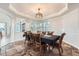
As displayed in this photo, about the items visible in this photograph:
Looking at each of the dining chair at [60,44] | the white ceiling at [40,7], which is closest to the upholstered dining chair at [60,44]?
the dining chair at [60,44]

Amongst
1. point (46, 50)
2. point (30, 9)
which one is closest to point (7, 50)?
point (46, 50)

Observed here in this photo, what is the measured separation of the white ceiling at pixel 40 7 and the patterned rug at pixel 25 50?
0.61 meters

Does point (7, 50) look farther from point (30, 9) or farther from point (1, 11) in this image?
point (30, 9)

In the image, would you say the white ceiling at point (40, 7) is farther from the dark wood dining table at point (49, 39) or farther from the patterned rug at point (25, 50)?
the patterned rug at point (25, 50)

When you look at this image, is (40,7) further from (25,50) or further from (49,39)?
(25,50)

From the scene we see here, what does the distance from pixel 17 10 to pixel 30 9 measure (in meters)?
0.27

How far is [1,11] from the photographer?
2307 millimetres

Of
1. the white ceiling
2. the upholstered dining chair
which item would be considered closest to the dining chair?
the upholstered dining chair

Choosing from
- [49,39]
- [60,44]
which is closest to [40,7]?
[49,39]

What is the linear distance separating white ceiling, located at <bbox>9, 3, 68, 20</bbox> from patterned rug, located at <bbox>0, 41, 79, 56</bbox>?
606 mm

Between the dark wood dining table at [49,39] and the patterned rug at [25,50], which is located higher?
the dark wood dining table at [49,39]

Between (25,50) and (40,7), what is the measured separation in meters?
0.91

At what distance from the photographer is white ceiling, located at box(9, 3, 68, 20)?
2322 millimetres

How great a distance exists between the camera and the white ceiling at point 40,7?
2.32 m
